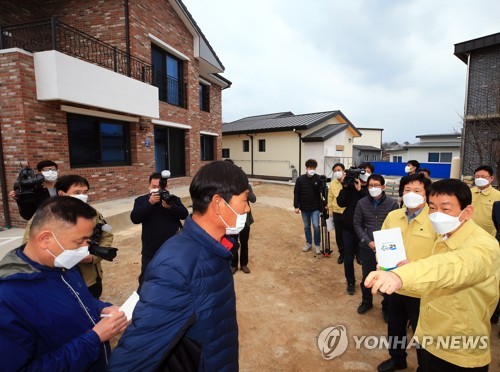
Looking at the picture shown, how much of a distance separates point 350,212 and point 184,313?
366 cm

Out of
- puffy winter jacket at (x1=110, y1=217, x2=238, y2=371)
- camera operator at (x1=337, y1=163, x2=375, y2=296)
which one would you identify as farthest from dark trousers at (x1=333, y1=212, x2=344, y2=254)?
puffy winter jacket at (x1=110, y1=217, x2=238, y2=371)

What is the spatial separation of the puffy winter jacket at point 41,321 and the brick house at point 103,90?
6.56m

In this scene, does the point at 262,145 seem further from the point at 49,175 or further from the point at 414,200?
the point at 414,200

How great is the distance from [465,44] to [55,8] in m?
15.9

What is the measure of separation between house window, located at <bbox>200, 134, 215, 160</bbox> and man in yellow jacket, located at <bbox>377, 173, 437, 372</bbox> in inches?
517

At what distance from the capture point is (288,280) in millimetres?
4621

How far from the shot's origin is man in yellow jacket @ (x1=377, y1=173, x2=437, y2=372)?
2480mm

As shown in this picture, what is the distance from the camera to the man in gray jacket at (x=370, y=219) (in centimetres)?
353

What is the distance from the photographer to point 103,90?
7.53 meters

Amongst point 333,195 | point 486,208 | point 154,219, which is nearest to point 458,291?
point 154,219

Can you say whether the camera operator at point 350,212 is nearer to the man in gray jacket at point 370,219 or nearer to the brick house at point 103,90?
the man in gray jacket at point 370,219

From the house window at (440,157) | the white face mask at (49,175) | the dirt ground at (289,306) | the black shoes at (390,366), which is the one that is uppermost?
the house window at (440,157)

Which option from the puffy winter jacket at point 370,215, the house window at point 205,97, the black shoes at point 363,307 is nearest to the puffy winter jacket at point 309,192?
the puffy winter jacket at point 370,215

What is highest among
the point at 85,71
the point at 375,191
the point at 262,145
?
the point at 85,71
